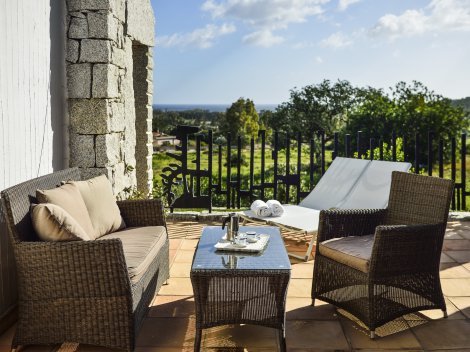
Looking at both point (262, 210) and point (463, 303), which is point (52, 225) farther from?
point (463, 303)

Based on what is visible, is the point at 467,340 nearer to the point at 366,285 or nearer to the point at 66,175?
the point at 366,285

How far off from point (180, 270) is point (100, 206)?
101 centimetres

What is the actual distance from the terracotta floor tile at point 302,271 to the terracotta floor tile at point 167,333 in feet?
3.75

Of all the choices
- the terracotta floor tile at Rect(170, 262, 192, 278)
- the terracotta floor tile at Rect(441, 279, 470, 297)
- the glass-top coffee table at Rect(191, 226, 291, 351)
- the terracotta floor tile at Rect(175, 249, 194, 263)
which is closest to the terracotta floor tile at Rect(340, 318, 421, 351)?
the glass-top coffee table at Rect(191, 226, 291, 351)

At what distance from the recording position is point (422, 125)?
14891 mm

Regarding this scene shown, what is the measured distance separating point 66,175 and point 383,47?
44463 mm

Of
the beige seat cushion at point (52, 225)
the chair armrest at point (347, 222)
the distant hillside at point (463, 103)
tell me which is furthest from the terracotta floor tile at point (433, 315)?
the distant hillside at point (463, 103)

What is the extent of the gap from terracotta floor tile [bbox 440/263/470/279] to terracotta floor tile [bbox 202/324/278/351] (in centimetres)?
176

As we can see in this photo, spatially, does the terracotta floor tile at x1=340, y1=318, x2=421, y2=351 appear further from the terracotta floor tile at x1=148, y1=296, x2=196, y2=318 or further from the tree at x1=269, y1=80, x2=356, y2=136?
the tree at x1=269, y1=80, x2=356, y2=136

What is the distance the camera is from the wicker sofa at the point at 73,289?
8.77ft

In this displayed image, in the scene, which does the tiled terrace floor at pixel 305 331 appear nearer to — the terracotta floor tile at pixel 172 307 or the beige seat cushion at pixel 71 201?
the terracotta floor tile at pixel 172 307

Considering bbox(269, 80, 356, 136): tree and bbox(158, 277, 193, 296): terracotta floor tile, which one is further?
bbox(269, 80, 356, 136): tree

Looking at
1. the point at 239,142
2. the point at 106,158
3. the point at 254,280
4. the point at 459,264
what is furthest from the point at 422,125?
the point at 254,280

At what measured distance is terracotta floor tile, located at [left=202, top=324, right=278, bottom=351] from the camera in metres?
2.88
